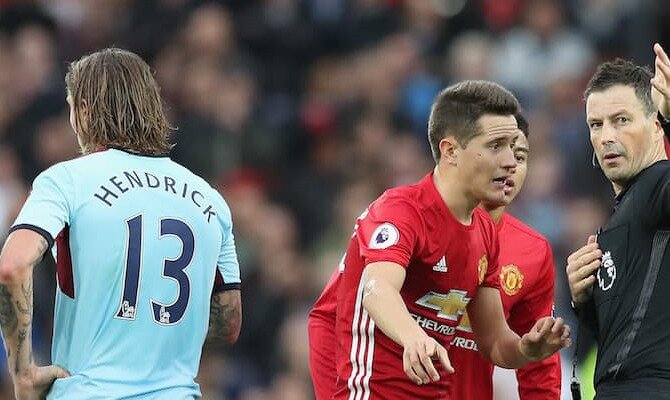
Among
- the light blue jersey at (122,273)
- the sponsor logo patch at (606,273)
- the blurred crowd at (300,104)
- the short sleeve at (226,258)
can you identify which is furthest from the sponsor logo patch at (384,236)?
the blurred crowd at (300,104)

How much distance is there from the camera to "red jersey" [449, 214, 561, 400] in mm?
6172

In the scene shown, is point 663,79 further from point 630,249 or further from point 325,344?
point 325,344

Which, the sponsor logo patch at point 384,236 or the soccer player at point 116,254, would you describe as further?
the sponsor logo patch at point 384,236

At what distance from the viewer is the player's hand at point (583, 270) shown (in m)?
5.42

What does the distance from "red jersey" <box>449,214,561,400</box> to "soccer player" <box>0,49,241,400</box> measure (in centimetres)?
143

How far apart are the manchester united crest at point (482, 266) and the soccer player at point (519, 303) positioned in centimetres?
43

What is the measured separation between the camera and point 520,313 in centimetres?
635

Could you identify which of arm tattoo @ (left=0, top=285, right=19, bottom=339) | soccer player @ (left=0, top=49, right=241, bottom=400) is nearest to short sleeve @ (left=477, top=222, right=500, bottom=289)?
soccer player @ (left=0, top=49, right=241, bottom=400)

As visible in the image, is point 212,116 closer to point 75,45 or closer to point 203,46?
point 203,46

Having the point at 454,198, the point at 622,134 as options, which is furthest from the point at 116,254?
the point at 622,134

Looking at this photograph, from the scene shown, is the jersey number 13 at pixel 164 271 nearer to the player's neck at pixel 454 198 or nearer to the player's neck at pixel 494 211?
the player's neck at pixel 454 198

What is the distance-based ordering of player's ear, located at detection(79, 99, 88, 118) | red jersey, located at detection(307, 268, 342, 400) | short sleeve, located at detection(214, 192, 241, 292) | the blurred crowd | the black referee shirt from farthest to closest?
the blurred crowd
red jersey, located at detection(307, 268, 342, 400)
short sleeve, located at detection(214, 192, 241, 292)
player's ear, located at detection(79, 99, 88, 118)
the black referee shirt

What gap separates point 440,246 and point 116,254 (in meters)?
1.29

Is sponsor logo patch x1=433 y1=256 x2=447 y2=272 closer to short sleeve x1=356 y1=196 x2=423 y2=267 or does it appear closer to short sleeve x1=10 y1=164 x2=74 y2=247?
short sleeve x1=356 y1=196 x2=423 y2=267
